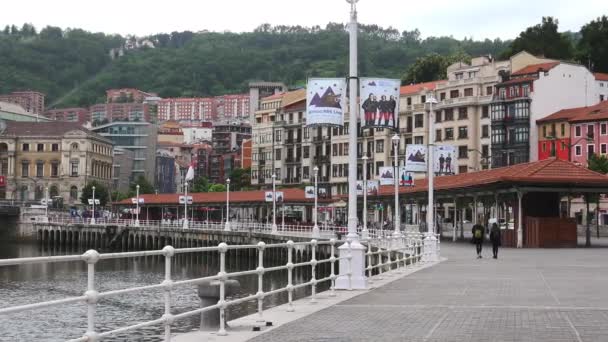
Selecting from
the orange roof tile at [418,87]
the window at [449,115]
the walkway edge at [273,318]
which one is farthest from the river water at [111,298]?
the orange roof tile at [418,87]

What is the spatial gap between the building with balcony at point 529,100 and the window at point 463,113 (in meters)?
4.39

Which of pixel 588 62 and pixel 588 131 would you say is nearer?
pixel 588 131

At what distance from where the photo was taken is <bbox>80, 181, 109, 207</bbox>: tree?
15975 centimetres

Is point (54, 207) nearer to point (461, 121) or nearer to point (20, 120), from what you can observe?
point (20, 120)

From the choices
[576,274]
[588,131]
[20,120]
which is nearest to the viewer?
[576,274]

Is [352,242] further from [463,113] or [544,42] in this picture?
[544,42]

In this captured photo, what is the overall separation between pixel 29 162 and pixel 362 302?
15785 cm

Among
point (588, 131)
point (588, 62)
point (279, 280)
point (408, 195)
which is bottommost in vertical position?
point (279, 280)

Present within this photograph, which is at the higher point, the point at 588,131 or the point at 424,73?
the point at 424,73

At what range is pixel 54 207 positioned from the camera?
518ft

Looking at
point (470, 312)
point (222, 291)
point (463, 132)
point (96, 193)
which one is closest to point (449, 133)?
point (463, 132)

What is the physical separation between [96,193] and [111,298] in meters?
123

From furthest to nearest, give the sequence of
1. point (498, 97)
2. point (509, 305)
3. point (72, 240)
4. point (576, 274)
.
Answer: point (72, 240), point (498, 97), point (576, 274), point (509, 305)

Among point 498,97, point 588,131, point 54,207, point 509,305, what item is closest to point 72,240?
point 54,207
